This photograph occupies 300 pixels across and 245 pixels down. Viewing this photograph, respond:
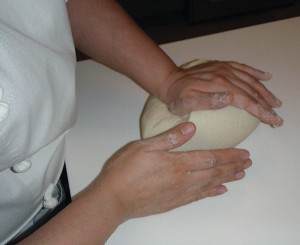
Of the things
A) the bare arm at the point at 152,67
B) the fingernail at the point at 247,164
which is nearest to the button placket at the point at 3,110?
the bare arm at the point at 152,67

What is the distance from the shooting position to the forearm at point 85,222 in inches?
19.4

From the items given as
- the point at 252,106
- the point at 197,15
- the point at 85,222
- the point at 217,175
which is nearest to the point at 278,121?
the point at 252,106

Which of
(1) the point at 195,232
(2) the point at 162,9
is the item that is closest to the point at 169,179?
(1) the point at 195,232

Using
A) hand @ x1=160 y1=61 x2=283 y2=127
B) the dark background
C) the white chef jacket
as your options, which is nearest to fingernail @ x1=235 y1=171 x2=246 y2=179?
hand @ x1=160 y1=61 x2=283 y2=127

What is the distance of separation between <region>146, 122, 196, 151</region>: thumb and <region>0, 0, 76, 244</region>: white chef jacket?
16 cm

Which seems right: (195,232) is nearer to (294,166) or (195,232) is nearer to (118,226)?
(118,226)

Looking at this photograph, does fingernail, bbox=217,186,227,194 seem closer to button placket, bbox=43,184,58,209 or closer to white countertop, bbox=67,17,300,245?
white countertop, bbox=67,17,300,245

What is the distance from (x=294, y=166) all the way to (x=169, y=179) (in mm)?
269

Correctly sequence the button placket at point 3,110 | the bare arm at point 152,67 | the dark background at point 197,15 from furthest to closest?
the dark background at point 197,15
the bare arm at point 152,67
the button placket at point 3,110

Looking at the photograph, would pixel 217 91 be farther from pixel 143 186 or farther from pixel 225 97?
pixel 143 186

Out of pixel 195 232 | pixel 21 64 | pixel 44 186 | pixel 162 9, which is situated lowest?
pixel 195 232

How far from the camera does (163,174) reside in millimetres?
583

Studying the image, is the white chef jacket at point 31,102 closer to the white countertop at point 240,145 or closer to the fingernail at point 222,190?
the white countertop at point 240,145

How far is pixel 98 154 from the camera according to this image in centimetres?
72
